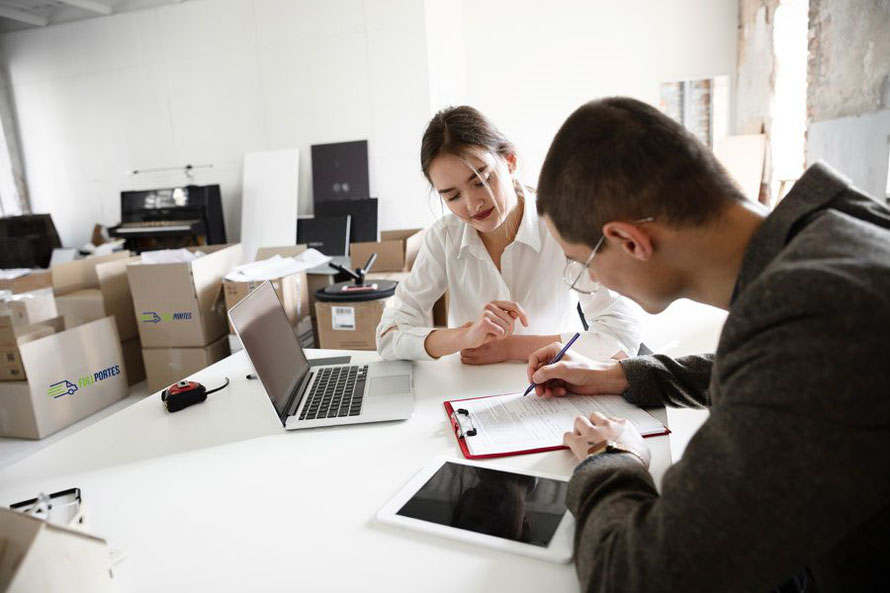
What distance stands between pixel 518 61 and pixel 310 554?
17.5ft

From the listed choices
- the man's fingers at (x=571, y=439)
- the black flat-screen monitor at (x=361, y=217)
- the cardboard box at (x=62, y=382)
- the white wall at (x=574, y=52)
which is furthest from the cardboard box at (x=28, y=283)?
the man's fingers at (x=571, y=439)

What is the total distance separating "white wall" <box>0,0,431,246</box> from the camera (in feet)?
14.9

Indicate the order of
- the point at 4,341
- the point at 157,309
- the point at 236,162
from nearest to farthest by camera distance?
the point at 4,341 < the point at 157,309 < the point at 236,162

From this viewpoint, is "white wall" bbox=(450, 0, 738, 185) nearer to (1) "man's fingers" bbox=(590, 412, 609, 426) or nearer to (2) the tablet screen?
(1) "man's fingers" bbox=(590, 412, 609, 426)

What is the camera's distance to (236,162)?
16.3 ft

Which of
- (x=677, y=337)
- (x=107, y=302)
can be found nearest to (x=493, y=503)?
(x=677, y=337)

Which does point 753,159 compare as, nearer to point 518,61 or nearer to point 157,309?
point 518,61

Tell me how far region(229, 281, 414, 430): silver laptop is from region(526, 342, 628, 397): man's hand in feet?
0.95

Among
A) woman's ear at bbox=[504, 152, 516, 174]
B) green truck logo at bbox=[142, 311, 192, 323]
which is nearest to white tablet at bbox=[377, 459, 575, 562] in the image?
woman's ear at bbox=[504, 152, 516, 174]

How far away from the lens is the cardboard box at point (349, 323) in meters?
2.92

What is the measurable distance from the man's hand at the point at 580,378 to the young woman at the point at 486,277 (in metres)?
0.17

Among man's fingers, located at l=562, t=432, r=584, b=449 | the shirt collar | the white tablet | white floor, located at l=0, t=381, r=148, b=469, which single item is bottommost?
white floor, located at l=0, t=381, r=148, b=469

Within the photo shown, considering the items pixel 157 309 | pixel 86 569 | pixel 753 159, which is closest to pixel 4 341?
pixel 157 309

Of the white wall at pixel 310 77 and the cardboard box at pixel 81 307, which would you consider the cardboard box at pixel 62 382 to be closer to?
the cardboard box at pixel 81 307
